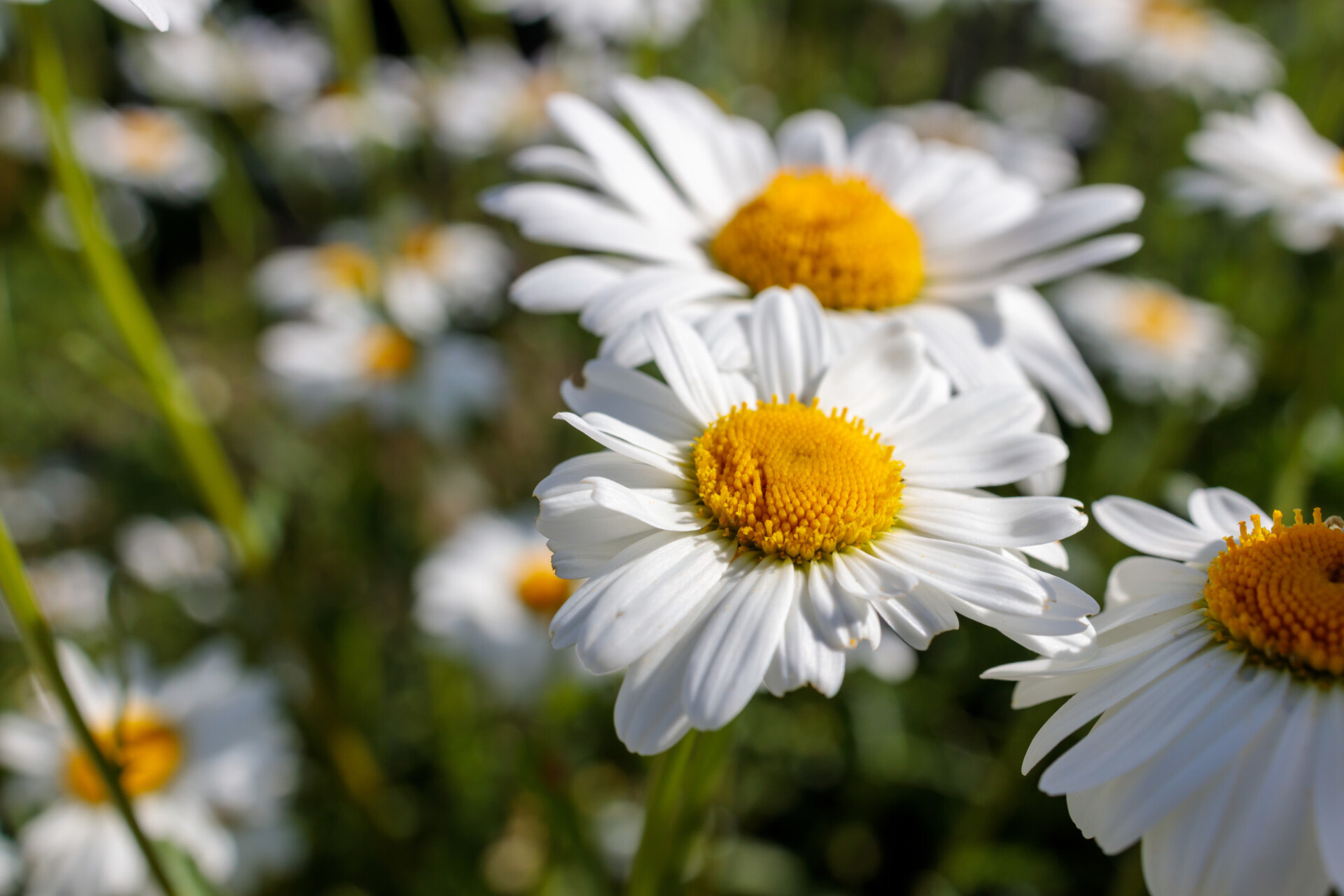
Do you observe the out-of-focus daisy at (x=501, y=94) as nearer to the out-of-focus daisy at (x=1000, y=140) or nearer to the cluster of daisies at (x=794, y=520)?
the cluster of daisies at (x=794, y=520)

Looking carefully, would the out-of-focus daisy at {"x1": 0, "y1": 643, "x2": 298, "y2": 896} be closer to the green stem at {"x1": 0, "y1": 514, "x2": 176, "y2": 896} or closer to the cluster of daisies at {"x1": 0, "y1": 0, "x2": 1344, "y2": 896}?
the cluster of daisies at {"x1": 0, "y1": 0, "x2": 1344, "y2": 896}

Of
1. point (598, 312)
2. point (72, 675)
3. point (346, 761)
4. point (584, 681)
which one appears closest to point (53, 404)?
point (72, 675)

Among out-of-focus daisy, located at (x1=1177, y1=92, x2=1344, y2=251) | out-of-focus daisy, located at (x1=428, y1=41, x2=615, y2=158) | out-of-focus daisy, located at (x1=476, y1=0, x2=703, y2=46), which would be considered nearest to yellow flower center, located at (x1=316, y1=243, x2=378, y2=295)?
out-of-focus daisy, located at (x1=428, y1=41, x2=615, y2=158)

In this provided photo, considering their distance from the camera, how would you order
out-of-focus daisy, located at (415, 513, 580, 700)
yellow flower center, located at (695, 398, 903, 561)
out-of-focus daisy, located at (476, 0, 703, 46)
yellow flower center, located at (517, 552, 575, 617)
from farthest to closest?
1. out-of-focus daisy, located at (476, 0, 703, 46)
2. yellow flower center, located at (517, 552, 575, 617)
3. out-of-focus daisy, located at (415, 513, 580, 700)
4. yellow flower center, located at (695, 398, 903, 561)

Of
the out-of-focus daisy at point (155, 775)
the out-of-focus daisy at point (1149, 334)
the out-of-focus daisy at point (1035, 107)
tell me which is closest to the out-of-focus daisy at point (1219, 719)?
the out-of-focus daisy at point (155, 775)

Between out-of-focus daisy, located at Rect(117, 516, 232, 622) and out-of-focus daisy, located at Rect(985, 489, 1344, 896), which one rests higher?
out-of-focus daisy, located at Rect(985, 489, 1344, 896)

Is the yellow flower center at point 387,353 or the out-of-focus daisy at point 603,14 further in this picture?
the yellow flower center at point 387,353

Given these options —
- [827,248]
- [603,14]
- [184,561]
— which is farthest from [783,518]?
[184,561]
